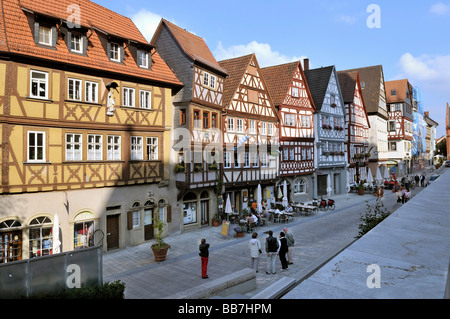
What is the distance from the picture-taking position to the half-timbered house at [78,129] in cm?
1254

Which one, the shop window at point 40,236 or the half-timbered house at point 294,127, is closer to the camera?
the shop window at point 40,236

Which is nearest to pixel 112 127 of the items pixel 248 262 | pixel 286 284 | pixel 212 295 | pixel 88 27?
pixel 88 27

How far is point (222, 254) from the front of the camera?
14.3 m

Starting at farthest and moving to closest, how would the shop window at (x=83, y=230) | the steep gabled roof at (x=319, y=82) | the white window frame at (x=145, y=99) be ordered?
the steep gabled roof at (x=319, y=82) < the white window frame at (x=145, y=99) < the shop window at (x=83, y=230)

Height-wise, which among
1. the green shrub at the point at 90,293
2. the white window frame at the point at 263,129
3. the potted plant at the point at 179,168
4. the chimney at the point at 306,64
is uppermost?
the chimney at the point at 306,64

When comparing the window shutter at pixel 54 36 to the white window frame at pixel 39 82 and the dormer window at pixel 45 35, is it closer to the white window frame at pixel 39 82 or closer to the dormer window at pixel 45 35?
the dormer window at pixel 45 35

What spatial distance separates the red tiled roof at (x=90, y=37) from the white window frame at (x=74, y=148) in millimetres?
3270

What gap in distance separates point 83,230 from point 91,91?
6626mm

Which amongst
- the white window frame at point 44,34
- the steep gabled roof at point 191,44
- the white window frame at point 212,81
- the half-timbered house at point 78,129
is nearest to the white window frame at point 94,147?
the half-timbered house at point 78,129

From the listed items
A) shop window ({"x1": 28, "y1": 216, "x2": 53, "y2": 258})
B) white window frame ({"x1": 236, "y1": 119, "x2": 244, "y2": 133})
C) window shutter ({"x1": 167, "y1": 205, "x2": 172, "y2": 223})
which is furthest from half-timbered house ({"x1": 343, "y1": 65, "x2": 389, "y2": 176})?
shop window ({"x1": 28, "y1": 216, "x2": 53, "y2": 258})

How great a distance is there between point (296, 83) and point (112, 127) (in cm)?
1967

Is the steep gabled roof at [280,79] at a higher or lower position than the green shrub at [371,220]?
higher
